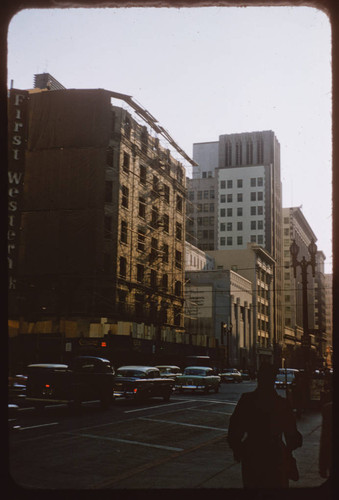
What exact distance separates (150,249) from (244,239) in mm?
77262

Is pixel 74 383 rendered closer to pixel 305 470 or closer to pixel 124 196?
pixel 124 196

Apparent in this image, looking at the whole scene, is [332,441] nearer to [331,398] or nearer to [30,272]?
[331,398]

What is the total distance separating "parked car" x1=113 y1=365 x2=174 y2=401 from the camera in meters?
19.5

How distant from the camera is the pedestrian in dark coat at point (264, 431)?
3.36 meters

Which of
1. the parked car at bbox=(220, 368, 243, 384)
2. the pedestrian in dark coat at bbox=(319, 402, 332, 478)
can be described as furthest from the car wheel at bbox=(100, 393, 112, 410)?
the pedestrian in dark coat at bbox=(319, 402, 332, 478)

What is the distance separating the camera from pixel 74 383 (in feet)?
51.0

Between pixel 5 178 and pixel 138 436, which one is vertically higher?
pixel 5 178

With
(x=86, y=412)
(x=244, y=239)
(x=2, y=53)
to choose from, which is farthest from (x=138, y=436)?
(x=244, y=239)

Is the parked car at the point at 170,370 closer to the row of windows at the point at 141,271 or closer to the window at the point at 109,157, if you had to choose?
the row of windows at the point at 141,271

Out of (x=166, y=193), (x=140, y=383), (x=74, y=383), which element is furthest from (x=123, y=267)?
(x=140, y=383)

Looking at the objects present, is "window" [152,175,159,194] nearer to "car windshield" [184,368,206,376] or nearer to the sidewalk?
the sidewalk

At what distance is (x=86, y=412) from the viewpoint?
51.5ft

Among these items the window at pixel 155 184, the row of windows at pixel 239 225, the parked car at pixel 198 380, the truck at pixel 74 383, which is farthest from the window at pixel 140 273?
the row of windows at pixel 239 225

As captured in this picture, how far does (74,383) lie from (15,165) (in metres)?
12.9
